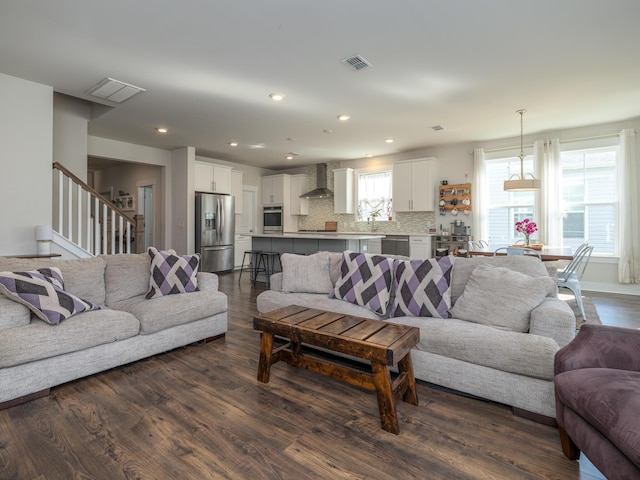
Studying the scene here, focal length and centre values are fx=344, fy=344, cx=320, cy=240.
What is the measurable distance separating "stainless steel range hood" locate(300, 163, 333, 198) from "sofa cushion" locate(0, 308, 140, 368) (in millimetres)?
6112

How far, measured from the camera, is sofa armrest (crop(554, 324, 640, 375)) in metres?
1.48

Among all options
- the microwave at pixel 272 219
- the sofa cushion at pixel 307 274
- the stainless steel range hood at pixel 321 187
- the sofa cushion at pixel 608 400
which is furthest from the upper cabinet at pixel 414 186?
the sofa cushion at pixel 608 400

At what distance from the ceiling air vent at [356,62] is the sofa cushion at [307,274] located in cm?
189

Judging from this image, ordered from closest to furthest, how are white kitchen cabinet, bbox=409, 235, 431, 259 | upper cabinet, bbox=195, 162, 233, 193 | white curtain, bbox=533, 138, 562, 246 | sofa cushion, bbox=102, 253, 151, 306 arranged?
sofa cushion, bbox=102, 253, 151, 306, white curtain, bbox=533, 138, 562, 246, white kitchen cabinet, bbox=409, 235, 431, 259, upper cabinet, bbox=195, 162, 233, 193

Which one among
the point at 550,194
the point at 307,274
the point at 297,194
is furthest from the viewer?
the point at 297,194

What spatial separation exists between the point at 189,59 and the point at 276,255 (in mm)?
3607

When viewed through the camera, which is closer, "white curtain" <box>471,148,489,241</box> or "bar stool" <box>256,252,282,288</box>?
"bar stool" <box>256,252,282,288</box>

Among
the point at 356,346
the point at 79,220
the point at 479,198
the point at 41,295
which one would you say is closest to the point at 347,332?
the point at 356,346

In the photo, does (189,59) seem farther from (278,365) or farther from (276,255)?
(276,255)

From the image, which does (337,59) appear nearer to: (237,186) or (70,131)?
(70,131)

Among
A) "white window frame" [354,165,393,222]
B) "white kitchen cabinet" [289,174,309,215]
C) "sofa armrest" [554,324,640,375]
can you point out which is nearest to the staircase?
"white kitchen cabinet" [289,174,309,215]

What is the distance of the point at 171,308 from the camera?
9.23 feet

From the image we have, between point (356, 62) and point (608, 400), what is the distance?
10.5ft

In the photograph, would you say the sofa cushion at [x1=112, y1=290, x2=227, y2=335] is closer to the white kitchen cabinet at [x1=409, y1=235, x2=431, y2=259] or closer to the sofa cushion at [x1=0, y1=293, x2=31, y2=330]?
the sofa cushion at [x1=0, y1=293, x2=31, y2=330]
